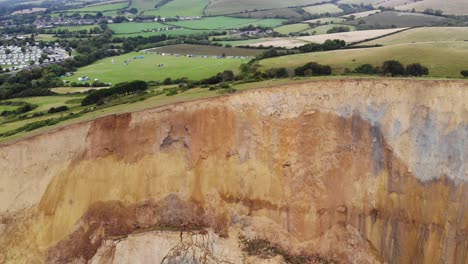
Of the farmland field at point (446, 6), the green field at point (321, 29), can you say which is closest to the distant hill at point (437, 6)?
the farmland field at point (446, 6)

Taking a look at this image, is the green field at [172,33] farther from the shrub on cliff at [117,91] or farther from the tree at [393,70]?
the tree at [393,70]

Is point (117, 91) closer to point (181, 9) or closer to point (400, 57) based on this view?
point (400, 57)

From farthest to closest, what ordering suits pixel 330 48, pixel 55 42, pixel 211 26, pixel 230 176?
1. pixel 211 26
2. pixel 55 42
3. pixel 330 48
4. pixel 230 176

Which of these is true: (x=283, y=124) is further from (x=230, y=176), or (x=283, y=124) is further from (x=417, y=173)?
(x=417, y=173)

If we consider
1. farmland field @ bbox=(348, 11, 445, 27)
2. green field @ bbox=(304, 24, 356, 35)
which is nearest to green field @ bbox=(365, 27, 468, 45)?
green field @ bbox=(304, 24, 356, 35)

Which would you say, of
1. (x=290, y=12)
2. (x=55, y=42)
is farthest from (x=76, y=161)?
(x=290, y=12)

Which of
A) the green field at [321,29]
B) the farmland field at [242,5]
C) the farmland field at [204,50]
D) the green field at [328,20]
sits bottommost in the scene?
the farmland field at [204,50]
